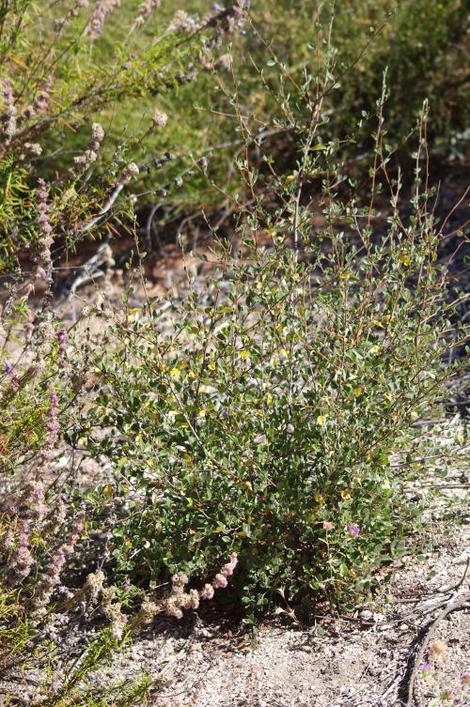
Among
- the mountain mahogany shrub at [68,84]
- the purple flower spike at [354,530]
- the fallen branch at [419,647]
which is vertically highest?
the mountain mahogany shrub at [68,84]

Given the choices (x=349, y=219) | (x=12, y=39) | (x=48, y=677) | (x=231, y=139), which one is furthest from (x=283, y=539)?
(x=231, y=139)

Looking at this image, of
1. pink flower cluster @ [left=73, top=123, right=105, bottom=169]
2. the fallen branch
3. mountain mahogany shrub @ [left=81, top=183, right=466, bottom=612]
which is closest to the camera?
the fallen branch

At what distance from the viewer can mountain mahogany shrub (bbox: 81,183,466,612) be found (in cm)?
290

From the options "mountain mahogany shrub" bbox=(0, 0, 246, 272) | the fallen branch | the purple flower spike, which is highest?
"mountain mahogany shrub" bbox=(0, 0, 246, 272)

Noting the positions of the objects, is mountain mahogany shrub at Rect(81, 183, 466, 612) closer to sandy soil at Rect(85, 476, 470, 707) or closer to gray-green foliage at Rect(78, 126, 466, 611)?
gray-green foliage at Rect(78, 126, 466, 611)

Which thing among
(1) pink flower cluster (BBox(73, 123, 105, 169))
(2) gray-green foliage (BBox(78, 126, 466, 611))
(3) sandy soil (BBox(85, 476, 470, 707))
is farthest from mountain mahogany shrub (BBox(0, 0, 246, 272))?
(3) sandy soil (BBox(85, 476, 470, 707))

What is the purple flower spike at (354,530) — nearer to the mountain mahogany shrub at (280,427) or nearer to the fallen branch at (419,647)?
the mountain mahogany shrub at (280,427)

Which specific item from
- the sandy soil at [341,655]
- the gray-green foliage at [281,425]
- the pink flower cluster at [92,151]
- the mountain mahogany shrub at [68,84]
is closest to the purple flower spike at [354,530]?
the gray-green foliage at [281,425]

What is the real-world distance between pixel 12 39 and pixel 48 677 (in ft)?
8.82

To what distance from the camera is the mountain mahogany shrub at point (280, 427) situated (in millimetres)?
2896

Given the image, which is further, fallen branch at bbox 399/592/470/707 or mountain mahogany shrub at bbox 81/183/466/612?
mountain mahogany shrub at bbox 81/183/466/612

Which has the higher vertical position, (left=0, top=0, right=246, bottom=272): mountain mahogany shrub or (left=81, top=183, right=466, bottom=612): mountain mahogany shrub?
(left=0, top=0, right=246, bottom=272): mountain mahogany shrub

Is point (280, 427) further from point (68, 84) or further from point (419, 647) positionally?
point (68, 84)

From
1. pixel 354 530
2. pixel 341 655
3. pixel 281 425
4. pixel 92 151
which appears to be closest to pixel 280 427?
pixel 281 425
